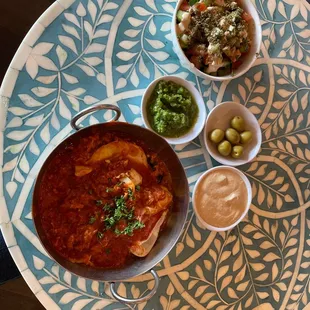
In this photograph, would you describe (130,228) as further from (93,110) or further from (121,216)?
(93,110)

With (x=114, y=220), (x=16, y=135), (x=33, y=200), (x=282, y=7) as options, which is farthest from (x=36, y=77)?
(x=282, y=7)

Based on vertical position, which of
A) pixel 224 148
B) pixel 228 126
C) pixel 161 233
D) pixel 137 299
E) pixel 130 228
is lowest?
pixel 137 299

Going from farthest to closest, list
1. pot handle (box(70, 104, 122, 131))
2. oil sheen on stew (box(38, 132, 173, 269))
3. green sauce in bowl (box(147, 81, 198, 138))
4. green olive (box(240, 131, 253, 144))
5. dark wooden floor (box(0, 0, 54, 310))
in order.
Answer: dark wooden floor (box(0, 0, 54, 310)) < green olive (box(240, 131, 253, 144)) < green sauce in bowl (box(147, 81, 198, 138)) < oil sheen on stew (box(38, 132, 173, 269)) < pot handle (box(70, 104, 122, 131))

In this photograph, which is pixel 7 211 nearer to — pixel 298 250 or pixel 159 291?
pixel 159 291

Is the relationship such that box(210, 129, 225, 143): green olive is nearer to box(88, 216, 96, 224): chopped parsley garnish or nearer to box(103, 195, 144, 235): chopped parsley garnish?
box(103, 195, 144, 235): chopped parsley garnish

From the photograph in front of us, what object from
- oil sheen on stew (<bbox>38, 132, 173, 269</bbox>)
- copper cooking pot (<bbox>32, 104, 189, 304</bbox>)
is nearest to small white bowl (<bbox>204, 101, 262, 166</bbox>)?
copper cooking pot (<bbox>32, 104, 189, 304</bbox>)

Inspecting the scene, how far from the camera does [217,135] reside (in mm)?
2730

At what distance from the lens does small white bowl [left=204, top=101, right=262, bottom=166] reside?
277 cm

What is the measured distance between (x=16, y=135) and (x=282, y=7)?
1.82m

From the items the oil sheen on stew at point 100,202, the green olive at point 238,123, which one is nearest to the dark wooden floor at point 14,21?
the oil sheen on stew at point 100,202

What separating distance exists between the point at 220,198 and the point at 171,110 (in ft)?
1.96

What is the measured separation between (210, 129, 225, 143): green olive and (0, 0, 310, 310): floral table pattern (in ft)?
0.40

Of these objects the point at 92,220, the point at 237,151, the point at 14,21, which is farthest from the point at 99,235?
the point at 14,21

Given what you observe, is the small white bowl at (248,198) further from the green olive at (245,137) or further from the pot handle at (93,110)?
the pot handle at (93,110)
